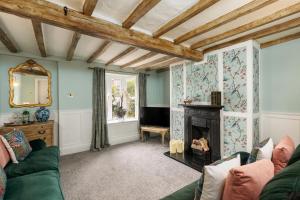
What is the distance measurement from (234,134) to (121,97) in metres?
3.40

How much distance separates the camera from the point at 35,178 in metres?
1.76

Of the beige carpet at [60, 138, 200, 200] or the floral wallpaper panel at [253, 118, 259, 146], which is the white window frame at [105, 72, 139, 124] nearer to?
the beige carpet at [60, 138, 200, 200]

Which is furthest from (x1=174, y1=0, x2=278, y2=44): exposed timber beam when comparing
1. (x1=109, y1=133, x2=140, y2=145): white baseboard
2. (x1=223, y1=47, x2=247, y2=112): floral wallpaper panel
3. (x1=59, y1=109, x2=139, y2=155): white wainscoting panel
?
(x1=109, y1=133, x2=140, y2=145): white baseboard

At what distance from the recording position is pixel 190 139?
12.7 ft

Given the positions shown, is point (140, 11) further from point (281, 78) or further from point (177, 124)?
point (177, 124)

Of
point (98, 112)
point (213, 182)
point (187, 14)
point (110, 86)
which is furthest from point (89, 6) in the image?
point (110, 86)

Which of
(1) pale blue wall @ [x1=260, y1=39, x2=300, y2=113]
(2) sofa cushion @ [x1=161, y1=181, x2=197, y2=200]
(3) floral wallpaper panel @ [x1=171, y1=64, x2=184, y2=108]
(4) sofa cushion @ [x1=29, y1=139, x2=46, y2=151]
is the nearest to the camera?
(2) sofa cushion @ [x1=161, y1=181, x2=197, y2=200]

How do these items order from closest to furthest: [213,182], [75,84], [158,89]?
[213,182] < [75,84] < [158,89]

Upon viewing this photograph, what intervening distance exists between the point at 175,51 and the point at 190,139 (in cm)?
212

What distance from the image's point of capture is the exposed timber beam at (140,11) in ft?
5.64

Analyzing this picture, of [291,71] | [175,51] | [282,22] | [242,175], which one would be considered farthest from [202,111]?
[242,175]

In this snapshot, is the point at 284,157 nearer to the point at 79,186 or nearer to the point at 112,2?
the point at 112,2

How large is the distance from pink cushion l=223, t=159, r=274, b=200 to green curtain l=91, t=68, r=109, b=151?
380 cm

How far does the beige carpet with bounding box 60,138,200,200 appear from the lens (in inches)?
92.4
